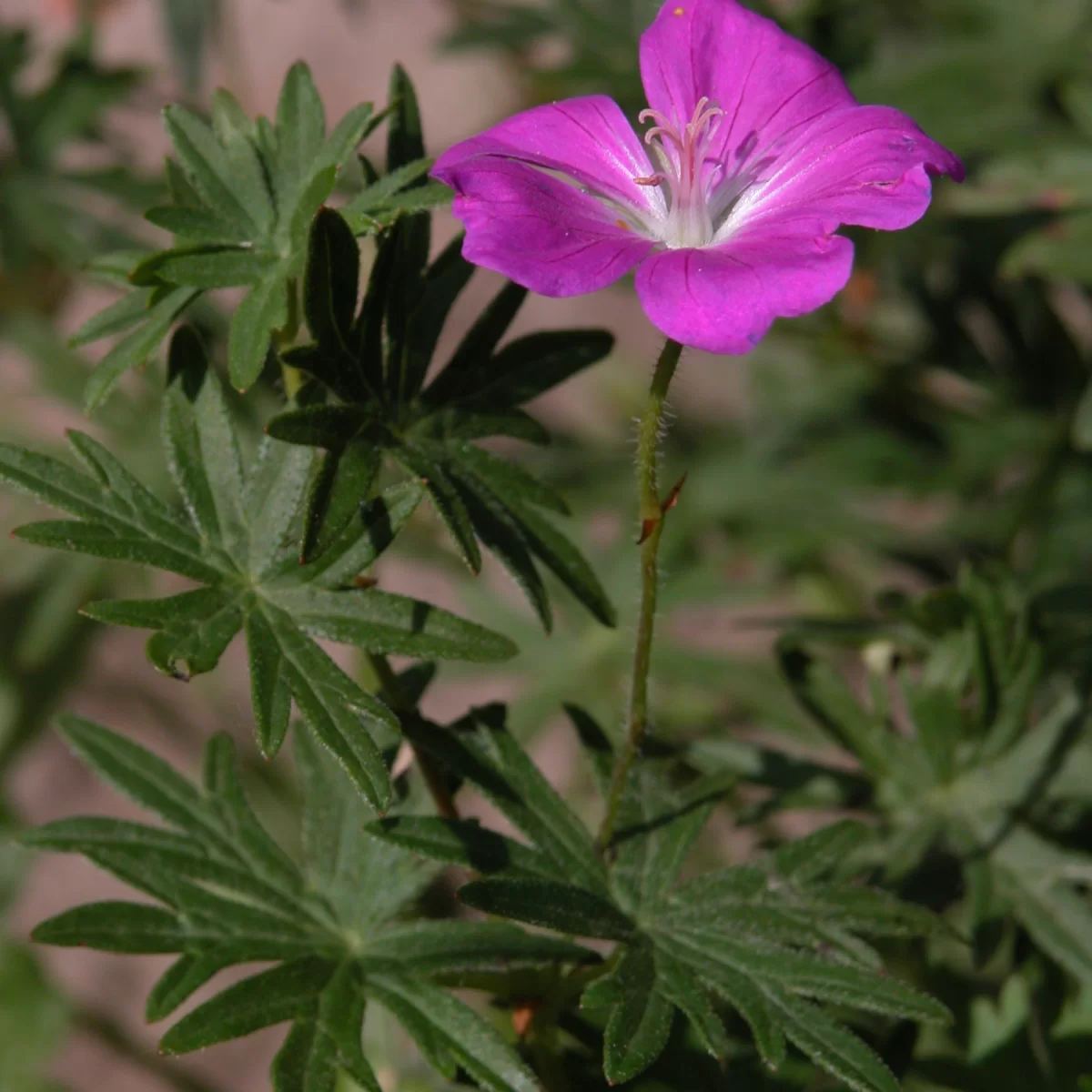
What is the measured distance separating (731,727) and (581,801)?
521mm

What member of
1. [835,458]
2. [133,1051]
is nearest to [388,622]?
[835,458]

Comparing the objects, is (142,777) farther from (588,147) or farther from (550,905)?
(588,147)

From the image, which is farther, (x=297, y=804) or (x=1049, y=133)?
(x=297, y=804)

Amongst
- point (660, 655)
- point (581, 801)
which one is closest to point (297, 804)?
point (581, 801)

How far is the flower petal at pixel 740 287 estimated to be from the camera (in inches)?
50.8

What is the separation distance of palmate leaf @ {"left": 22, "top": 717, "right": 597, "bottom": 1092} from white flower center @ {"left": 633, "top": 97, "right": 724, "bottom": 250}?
0.81 m

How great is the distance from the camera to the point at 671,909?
162 cm

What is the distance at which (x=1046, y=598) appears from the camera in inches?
96.5

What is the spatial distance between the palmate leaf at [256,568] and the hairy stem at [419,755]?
0.43 ft

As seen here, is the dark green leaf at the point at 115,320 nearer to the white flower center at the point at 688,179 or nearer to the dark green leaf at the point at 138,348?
the dark green leaf at the point at 138,348

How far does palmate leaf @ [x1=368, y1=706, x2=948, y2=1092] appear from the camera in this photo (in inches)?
57.4

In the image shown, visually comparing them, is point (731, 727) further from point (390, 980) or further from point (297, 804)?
point (390, 980)

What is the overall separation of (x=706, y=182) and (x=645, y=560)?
0.47 m

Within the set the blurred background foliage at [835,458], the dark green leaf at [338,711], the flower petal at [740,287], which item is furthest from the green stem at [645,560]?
the blurred background foliage at [835,458]
